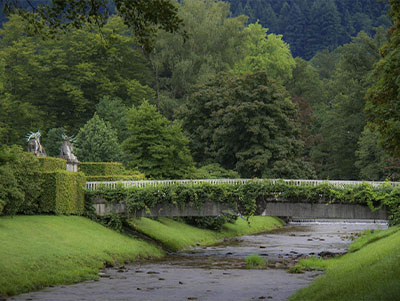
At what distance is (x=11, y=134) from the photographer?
84625 mm

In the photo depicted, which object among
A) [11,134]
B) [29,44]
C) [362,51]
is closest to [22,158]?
[11,134]

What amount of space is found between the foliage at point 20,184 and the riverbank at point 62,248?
107 centimetres

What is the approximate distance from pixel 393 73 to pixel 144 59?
7435cm

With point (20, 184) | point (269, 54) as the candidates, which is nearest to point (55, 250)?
point (20, 184)

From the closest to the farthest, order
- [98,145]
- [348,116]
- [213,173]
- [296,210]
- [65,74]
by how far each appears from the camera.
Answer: [296,210], [213,173], [98,145], [65,74], [348,116]

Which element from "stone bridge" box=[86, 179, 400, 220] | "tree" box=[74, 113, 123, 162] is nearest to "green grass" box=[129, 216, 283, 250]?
"stone bridge" box=[86, 179, 400, 220]

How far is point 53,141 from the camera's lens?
84562mm

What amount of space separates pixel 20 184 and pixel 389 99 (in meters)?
23.8

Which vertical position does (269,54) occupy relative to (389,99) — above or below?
above

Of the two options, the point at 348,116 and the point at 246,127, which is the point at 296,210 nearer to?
the point at 246,127

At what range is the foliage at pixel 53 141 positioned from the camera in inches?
3305

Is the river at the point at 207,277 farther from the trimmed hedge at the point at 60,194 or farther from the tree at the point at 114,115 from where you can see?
the tree at the point at 114,115

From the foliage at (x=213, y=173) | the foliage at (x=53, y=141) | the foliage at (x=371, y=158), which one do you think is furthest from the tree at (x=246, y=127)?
the foliage at (x=53, y=141)

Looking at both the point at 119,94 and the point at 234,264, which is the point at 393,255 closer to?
the point at 234,264
